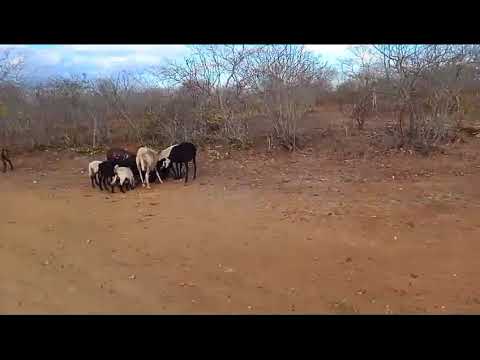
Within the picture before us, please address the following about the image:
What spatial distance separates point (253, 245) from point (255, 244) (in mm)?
45

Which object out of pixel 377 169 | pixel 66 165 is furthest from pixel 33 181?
pixel 377 169

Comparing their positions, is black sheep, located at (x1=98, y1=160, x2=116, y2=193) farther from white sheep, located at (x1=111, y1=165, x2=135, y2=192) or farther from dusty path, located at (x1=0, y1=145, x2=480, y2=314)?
dusty path, located at (x1=0, y1=145, x2=480, y2=314)

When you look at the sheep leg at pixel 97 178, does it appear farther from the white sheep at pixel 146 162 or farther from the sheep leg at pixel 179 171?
the sheep leg at pixel 179 171

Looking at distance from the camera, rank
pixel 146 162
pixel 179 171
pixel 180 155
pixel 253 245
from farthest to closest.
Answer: pixel 179 171, pixel 180 155, pixel 146 162, pixel 253 245

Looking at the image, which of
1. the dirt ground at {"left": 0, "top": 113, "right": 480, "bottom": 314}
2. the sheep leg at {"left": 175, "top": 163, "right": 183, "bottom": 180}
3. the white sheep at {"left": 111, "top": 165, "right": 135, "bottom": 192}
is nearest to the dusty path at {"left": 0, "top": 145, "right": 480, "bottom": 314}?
the dirt ground at {"left": 0, "top": 113, "right": 480, "bottom": 314}

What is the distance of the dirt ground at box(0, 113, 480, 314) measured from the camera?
13.9ft

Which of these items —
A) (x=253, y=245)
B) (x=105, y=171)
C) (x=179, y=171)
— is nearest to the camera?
(x=253, y=245)

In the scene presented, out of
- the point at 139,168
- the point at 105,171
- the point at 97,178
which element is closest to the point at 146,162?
the point at 139,168

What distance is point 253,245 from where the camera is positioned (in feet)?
18.9

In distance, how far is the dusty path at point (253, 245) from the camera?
4.24 meters

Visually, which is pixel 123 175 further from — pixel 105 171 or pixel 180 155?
pixel 180 155

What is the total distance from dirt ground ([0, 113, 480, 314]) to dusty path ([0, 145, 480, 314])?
0.07 feet

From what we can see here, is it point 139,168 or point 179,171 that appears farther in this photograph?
point 179,171
